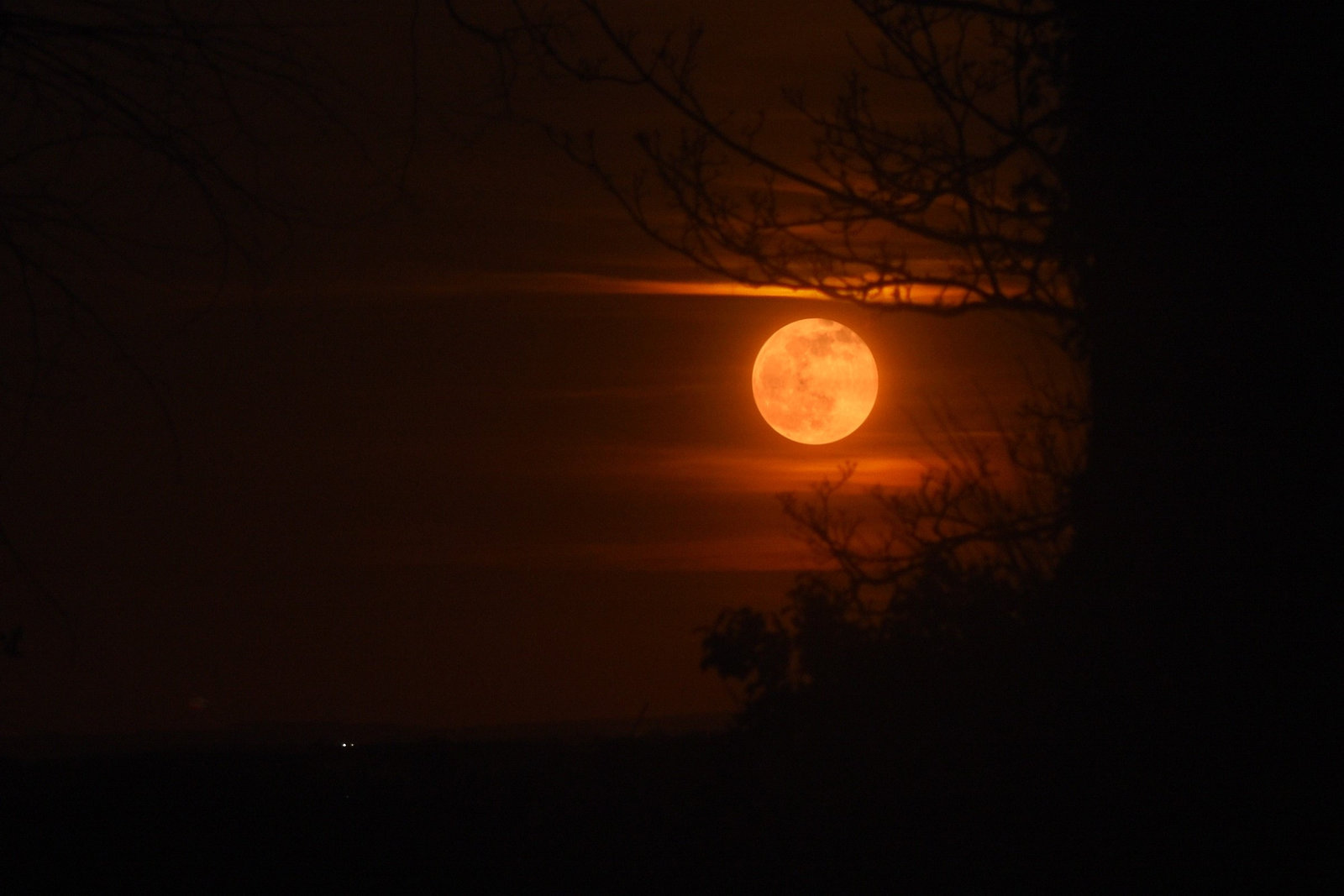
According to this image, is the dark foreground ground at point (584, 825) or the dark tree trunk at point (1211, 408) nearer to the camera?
the dark tree trunk at point (1211, 408)

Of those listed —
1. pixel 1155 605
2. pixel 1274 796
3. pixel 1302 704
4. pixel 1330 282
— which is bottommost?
pixel 1274 796

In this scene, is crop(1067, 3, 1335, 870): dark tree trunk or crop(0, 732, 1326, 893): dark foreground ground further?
crop(0, 732, 1326, 893): dark foreground ground

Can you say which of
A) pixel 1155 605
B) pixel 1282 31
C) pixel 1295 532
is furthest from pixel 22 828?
pixel 1282 31

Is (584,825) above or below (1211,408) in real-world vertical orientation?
below

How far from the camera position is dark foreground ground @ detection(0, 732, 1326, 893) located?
170 inches

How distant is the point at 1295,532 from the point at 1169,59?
1.28 m

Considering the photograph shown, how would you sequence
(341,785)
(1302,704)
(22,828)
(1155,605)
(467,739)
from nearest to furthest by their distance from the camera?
(1302,704) → (1155,605) → (22,828) → (341,785) → (467,739)

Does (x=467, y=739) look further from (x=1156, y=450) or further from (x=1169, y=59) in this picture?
(x=1169, y=59)

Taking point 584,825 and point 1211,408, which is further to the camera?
point 584,825

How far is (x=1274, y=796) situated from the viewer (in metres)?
3.05

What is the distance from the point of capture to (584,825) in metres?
4.97

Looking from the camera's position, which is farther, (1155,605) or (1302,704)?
(1155,605)

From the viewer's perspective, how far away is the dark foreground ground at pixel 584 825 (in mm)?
4316

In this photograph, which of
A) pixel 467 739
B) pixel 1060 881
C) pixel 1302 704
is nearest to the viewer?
pixel 1302 704
